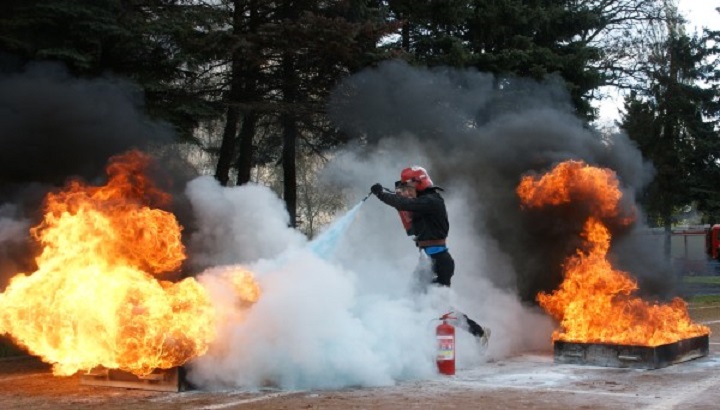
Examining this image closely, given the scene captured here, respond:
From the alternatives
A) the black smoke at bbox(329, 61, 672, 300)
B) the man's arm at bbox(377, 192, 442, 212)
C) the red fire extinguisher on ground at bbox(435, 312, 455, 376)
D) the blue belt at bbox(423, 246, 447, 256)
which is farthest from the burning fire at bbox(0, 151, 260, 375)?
the black smoke at bbox(329, 61, 672, 300)

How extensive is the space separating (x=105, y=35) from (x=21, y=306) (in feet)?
16.9

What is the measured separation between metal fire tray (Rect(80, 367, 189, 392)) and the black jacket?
3.01 meters

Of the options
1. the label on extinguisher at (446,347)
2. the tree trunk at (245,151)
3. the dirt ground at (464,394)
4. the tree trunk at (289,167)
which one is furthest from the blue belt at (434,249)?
the tree trunk at (245,151)

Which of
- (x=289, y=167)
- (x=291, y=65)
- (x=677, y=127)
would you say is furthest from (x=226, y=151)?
(x=677, y=127)

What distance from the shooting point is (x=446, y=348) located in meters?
8.62

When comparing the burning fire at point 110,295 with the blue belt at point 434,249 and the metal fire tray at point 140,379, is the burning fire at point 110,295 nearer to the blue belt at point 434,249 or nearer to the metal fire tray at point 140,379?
the metal fire tray at point 140,379

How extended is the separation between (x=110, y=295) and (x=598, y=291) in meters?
5.90

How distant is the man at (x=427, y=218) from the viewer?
30.1 feet

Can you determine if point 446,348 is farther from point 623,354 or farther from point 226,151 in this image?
point 226,151

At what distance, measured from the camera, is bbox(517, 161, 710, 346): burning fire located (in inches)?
381

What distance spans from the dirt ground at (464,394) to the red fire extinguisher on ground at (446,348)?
0.14 metres

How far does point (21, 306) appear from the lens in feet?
25.3

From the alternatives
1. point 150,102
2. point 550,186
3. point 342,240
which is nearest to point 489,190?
point 550,186

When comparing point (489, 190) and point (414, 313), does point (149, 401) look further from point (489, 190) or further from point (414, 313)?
point (489, 190)
